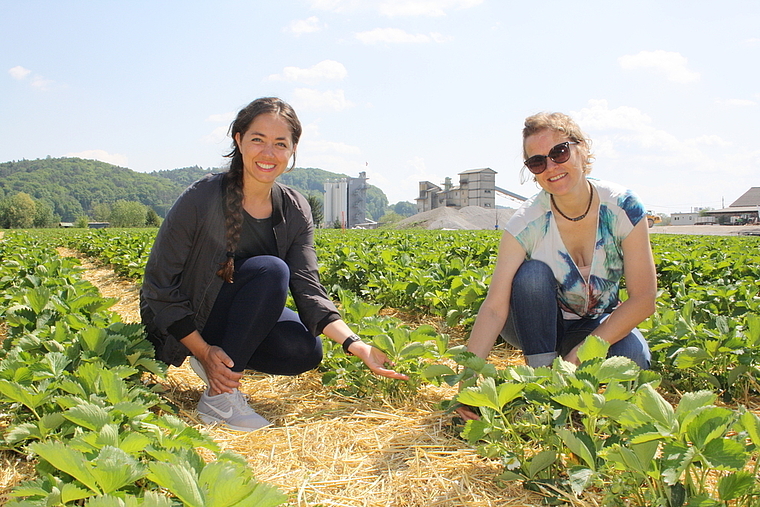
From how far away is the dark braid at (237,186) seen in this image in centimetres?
238

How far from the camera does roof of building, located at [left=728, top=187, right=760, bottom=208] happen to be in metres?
70.1

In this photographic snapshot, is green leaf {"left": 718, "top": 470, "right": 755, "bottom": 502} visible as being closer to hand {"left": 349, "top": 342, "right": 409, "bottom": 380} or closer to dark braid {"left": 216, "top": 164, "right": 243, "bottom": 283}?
hand {"left": 349, "top": 342, "right": 409, "bottom": 380}

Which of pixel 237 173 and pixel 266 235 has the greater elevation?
pixel 237 173

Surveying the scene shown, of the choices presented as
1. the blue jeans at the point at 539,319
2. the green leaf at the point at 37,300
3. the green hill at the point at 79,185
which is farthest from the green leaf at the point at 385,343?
the green hill at the point at 79,185

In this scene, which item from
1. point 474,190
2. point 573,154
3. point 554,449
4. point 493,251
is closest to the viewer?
point 554,449

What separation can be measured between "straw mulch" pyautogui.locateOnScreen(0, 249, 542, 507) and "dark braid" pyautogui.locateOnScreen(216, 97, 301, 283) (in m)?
0.71

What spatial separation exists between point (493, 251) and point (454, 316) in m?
3.76

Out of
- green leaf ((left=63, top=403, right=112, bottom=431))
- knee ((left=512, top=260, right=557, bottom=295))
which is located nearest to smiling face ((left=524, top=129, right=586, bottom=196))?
knee ((left=512, top=260, right=557, bottom=295))

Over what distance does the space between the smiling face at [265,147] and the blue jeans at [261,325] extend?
1.30 feet

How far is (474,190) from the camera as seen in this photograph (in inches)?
2729

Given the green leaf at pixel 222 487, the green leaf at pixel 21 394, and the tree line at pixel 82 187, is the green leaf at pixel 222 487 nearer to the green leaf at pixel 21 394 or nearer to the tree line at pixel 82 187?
the green leaf at pixel 21 394

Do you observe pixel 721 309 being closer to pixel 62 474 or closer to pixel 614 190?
pixel 614 190

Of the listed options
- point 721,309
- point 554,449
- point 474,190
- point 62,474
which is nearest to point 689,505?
point 554,449

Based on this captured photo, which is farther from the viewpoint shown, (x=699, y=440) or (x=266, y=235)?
(x=266, y=235)
